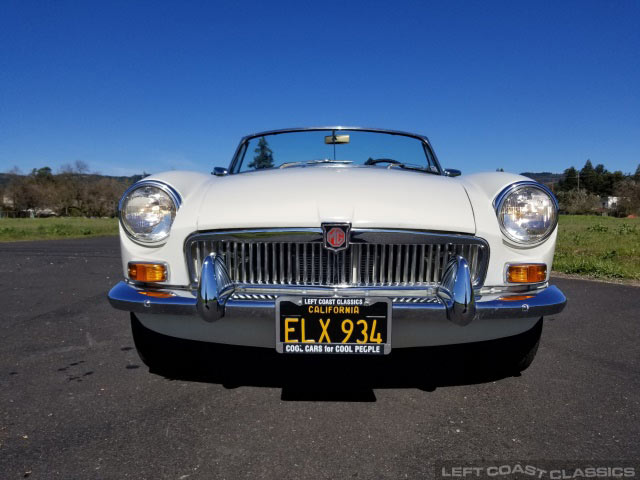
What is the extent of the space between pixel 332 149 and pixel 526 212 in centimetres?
159

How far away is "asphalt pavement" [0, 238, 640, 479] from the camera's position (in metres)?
1.59

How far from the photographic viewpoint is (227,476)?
1491 millimetres

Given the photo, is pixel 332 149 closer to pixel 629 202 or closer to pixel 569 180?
pixel 629 202

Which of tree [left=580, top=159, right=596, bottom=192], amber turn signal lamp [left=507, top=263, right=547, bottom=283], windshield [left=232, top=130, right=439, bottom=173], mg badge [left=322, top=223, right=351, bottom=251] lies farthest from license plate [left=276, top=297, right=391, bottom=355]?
tree [left=580, top=159, right=596, bottom=192]

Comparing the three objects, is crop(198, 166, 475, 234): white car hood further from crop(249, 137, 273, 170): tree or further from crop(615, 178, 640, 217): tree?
crop(615, 178, 640, 217): tree

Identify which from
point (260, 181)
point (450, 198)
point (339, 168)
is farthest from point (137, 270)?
point (450, 198)

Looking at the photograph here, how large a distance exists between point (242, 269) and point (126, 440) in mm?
796

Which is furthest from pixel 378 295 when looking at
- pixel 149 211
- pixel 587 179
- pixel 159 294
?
pixel 587 179

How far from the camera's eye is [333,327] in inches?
72.5

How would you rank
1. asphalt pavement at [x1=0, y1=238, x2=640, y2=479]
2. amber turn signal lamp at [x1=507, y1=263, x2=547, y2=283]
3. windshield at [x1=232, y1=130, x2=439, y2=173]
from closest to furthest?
asphalt pavement at [x1=0, y1=238, x2=640, y2=479], amber turn signal lamp at [x1=507, y1=263, x2=547, y2=283], windshield at [x1=232, y1=130, x2=439, y2=173]

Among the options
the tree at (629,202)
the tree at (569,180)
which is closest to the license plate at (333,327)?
the tree at (629,202)

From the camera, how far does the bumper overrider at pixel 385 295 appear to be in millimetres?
1864

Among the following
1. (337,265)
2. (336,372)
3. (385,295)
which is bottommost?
(336,372)

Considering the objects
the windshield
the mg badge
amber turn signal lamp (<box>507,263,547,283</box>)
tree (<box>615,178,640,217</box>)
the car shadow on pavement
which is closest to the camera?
the mg badge
